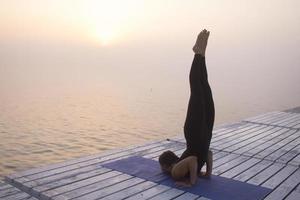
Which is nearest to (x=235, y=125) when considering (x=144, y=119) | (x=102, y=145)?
(x=102, y=145)

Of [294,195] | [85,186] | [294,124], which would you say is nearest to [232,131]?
[294,124]

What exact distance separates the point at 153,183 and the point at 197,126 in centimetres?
124

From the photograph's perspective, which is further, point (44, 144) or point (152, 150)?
point (44, 144)

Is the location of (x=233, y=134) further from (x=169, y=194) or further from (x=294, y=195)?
(x=169, y=194)

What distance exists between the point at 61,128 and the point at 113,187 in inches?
949

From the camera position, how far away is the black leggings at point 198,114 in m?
6.78

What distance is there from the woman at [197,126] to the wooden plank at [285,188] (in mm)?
1173

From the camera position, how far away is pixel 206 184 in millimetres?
6750

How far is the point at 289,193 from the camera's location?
21.3ft

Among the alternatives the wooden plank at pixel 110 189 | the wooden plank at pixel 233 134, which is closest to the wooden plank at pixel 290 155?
the wooden plank at pixel 233 134

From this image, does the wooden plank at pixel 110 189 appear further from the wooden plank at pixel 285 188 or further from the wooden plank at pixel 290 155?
the wooden plank at pixel 290 155

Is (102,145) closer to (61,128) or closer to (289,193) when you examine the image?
(61,128)

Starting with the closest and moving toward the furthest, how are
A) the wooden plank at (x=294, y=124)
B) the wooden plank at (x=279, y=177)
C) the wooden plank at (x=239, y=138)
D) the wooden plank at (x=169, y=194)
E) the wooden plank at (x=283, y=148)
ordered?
the wooden plank at (x=169, y=194) → the wooden plank at (x=279, y=177) → the wooden plank at (x=283, y=148) → the wooden plank at (x=239, y=138) → the wooden plank at (x=294, y=124)

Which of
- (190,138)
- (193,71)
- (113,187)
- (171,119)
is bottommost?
(171,119)
